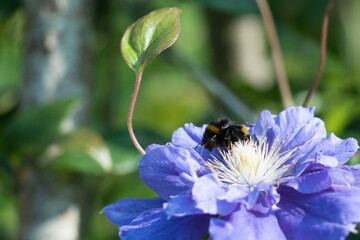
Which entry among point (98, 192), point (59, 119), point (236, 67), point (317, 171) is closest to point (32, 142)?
point (59, 119)

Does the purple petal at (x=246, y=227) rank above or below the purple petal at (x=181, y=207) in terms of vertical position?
below

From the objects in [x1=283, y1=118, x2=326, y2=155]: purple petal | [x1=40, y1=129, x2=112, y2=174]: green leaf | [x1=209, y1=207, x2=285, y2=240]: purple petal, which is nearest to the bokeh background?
[x1=40, y1=129, x2=112, y2=174]: green leaf

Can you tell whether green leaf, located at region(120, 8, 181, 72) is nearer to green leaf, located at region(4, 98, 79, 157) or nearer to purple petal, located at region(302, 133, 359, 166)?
purple petal, located at region(302, 133, 359, 166)

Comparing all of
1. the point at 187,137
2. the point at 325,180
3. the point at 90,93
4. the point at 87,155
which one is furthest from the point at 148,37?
the point at 90,93

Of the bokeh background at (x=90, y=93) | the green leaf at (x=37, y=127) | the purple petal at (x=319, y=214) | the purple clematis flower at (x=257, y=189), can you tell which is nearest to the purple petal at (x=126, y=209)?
the purple clematis flower at (x=257, y=189)

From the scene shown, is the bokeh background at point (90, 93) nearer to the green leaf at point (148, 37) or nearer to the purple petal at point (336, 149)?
the purple petal at point (336, 149)

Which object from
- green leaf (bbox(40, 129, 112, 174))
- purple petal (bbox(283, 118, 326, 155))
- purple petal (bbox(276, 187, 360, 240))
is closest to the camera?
purple petal (bbox(276, 187, 360, 240))
